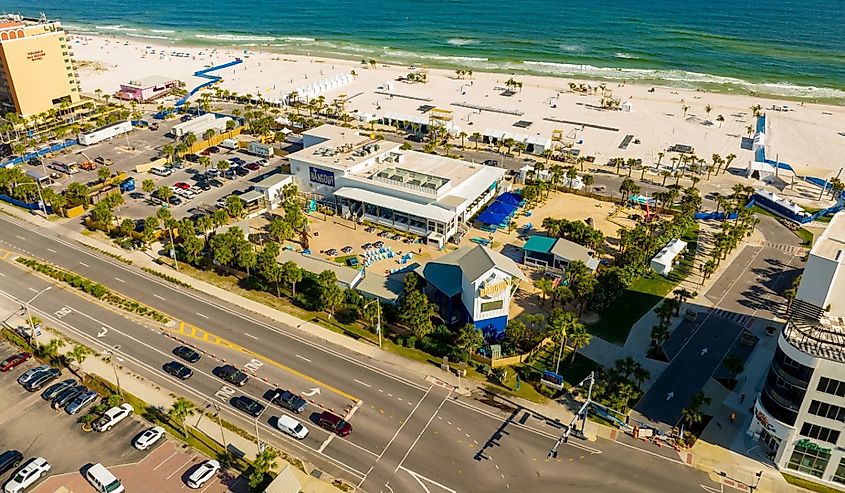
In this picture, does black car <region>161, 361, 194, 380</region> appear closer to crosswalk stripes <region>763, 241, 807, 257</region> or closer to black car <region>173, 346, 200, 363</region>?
black car <region>173, 346, 200, 363</region>

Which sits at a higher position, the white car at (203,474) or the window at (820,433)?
the window at (820,433)

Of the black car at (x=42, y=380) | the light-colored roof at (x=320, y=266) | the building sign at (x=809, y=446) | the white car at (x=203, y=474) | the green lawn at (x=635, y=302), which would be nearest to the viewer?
the white car at (x=203, y=474)

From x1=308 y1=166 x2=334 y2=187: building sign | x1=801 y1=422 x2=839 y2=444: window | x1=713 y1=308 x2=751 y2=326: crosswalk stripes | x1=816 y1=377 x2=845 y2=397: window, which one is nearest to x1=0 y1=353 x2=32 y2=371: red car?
x1=308 y1=166 x2=334 y2=187: building sign

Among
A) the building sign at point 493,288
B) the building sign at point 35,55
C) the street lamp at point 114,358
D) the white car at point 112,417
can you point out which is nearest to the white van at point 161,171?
the street lamp at point 114,358

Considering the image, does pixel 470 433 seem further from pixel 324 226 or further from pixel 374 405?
pixel 324 226

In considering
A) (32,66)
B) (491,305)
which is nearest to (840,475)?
(491,305)

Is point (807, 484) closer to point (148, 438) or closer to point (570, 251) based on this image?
point (570, 251)

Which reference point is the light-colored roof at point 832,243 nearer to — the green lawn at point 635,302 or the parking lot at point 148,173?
the green lawn at point 635,302

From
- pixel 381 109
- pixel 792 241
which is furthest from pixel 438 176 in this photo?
pixel 381 109
